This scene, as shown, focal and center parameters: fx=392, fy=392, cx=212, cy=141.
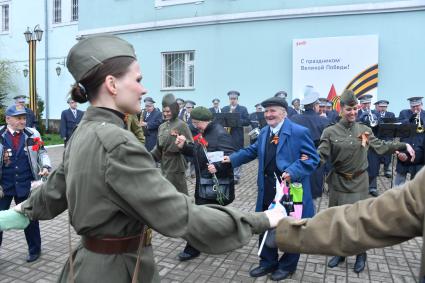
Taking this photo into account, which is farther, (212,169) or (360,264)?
(212,169)

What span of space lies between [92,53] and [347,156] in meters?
3.74

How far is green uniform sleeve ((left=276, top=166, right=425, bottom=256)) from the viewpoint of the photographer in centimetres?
153

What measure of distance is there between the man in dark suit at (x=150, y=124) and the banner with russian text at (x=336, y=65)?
18.0 feet

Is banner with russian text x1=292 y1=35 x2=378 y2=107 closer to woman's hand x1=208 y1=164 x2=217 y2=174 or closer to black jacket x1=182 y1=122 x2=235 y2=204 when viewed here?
black jacket x1=182 y1=122 x2=235 y2=204

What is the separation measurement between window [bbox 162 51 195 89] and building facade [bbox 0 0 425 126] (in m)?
0.04

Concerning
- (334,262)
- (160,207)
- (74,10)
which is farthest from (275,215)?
(74,10)

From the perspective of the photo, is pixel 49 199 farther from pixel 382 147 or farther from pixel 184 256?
pixel 382 147

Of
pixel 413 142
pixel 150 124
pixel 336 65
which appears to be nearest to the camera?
pixel 413 142

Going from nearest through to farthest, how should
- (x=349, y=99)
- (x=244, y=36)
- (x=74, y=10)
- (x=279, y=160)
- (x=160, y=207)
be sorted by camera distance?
1. (x=160, y=207)
2. (x=279, y=160)
3. (x=349, y=99)
4. (x=244, y=36)
5. (x=74, y=10)

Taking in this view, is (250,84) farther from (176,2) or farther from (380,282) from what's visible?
(380,282)

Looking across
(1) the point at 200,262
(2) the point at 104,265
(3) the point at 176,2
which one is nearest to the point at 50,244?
(1) the point at 200,262

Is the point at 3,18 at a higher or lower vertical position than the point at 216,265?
higher

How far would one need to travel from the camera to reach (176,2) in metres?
16.2

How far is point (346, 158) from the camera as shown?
4.79 metres
